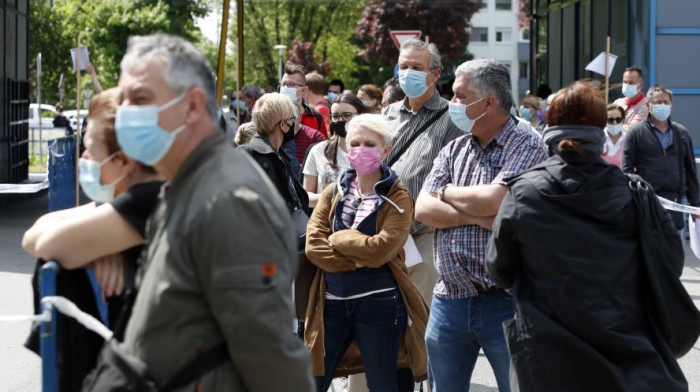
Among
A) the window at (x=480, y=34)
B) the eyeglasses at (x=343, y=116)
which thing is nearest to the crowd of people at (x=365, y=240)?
the eyeglasses at (x=343, y=116)

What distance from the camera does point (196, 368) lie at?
2.30m

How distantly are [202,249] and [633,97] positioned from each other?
11349 millimetres

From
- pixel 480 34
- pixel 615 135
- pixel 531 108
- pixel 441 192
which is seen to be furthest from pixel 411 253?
pixel 480 34

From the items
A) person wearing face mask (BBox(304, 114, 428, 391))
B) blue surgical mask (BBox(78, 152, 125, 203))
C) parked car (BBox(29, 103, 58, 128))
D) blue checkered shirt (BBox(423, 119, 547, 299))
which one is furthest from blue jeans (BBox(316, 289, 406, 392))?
parked car (BBox(29, 103, 58, 128))

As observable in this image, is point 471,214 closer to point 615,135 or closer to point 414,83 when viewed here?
point 414,83

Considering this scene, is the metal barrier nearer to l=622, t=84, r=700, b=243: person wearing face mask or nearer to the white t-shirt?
the white t-shirt

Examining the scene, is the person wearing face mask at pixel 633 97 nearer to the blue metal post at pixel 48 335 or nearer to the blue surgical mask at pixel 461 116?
A: the blue surgical mask at pixel 461 116

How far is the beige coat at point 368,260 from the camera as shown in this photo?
4.75m

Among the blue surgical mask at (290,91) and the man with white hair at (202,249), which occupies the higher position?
the blue surgical mask at (290,91)

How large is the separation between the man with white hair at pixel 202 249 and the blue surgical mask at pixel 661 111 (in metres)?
8.91

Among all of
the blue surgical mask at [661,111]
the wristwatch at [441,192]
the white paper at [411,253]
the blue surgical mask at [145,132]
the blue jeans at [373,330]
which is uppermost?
the blue surgical mask at [661,111]

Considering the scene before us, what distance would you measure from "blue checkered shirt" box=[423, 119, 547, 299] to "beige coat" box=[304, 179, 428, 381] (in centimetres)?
47

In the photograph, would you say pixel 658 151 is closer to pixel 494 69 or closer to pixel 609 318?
pixel 494 69

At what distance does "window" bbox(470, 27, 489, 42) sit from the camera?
281 ft
